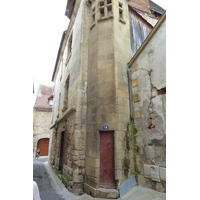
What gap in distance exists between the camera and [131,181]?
3.65 metres

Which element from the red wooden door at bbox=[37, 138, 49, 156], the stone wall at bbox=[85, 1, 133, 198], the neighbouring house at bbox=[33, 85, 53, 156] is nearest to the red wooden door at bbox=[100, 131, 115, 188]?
the stone wall at bbox=[85, 1, 133, 198]

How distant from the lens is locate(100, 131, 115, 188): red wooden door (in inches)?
144

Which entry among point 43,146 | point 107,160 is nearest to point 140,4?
point 107,160

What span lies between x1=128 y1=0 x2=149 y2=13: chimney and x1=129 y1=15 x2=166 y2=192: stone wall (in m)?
3.61

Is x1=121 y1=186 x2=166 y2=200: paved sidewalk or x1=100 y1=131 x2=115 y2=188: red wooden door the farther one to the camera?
x1=100 y1=131 x2=115 y2=188: red wooden door

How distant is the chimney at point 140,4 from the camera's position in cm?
633

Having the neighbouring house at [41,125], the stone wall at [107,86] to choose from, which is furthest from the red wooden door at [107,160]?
the neighbouring house at [41,125]

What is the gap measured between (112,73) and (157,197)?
3318mm

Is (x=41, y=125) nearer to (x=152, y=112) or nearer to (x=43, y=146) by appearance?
(x=43, y=146)

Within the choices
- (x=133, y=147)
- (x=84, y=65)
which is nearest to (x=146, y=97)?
(x=133, y=147)

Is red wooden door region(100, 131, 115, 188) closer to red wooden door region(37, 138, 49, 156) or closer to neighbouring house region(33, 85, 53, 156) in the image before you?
neighbouring house region(33, 85, 53, 156)

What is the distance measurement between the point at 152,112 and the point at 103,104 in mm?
1405

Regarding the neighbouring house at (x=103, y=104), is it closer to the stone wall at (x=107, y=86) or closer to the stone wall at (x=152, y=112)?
the stone wall at (x=107, y=86)

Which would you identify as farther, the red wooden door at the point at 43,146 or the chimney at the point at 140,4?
the red wooden door at the point at 43,146
